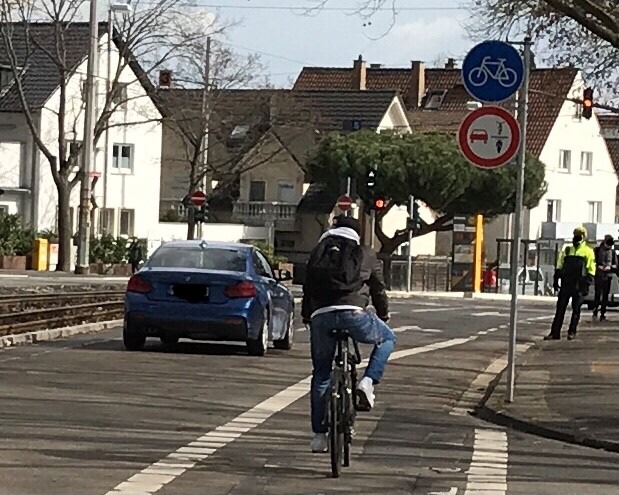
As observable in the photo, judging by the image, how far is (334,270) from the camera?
10805mm

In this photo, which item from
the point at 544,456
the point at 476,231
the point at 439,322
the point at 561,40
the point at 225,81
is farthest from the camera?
the point at 225,81

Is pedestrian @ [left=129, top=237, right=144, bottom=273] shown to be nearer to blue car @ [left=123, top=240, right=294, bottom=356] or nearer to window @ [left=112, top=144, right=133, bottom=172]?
window @ [left=112, top=144, right=133, bottom=172]

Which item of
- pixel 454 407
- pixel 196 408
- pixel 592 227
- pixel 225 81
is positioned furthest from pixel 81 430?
pixel 592 227

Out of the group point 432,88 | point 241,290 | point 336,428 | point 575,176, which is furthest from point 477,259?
point 336,428

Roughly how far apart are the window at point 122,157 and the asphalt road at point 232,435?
50808 millimetres

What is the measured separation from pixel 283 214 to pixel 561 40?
191 feet

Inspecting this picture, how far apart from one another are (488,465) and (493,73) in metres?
5.09

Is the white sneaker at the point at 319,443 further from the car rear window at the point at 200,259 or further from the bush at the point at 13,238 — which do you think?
the bush at the point at 13,238

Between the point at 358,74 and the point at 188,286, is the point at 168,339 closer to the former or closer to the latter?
the point at 188,286

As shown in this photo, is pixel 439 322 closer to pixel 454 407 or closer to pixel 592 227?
pixel 454 407

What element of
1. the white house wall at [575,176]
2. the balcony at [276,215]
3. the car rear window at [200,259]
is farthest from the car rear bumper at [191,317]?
the white house wall at [575,176]

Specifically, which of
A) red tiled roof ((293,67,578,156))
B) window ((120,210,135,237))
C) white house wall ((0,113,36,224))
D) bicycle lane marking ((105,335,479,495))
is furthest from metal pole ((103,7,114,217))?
bicycle lane marking ((105,335,479,495))

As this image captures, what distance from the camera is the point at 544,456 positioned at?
475 inches

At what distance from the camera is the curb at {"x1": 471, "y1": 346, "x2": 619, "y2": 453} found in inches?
499
